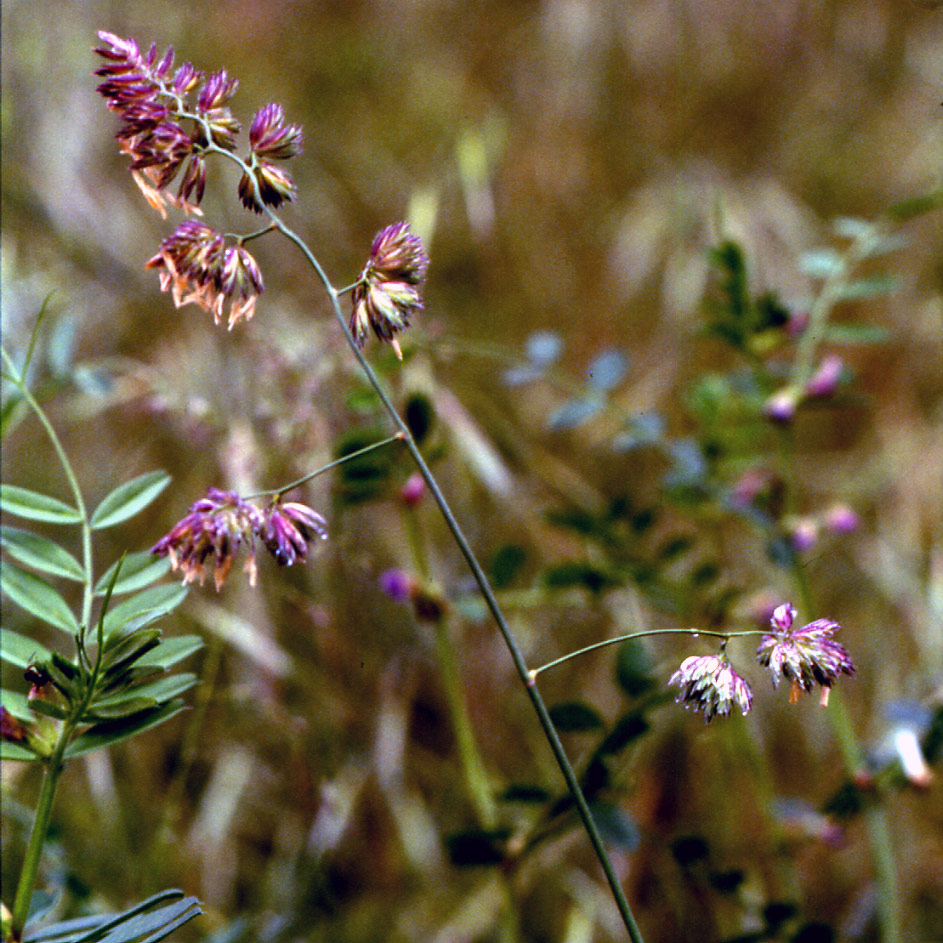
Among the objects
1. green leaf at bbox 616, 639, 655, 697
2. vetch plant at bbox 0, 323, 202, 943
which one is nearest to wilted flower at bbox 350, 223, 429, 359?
vetch plant at bbox 0, 323, 202, 943

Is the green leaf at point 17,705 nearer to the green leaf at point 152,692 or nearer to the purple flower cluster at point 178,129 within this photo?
the green leaf at point 152,692

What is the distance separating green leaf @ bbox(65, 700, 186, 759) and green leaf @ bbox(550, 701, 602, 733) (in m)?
0.29

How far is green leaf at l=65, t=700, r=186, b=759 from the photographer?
46cm

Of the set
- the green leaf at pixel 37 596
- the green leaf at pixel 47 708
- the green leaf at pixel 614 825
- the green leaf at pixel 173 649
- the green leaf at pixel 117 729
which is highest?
the green leaf at pixel 37 596

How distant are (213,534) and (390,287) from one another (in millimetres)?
134

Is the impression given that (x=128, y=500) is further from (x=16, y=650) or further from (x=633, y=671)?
(x=633, y=671)

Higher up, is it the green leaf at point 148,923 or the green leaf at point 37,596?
the green leaf at point 37,596

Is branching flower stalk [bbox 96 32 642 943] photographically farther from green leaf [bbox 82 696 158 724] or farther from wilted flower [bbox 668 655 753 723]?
green leaf [bbox 82 696 158 724]

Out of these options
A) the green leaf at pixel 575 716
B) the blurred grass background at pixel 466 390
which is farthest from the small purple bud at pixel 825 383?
the green leaf at pixel 575 716

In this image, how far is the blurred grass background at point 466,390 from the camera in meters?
1.04

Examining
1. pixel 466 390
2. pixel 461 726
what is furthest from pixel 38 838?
pixel 466 390

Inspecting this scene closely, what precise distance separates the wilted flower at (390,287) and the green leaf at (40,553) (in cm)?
22

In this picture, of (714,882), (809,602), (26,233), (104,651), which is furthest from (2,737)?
(26,233)

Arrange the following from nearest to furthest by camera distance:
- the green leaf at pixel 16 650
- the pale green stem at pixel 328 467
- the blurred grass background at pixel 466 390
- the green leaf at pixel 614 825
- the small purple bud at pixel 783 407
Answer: the pale green stem at pixel 328 467
the green leaf at pixel 16 650
the green leaf at pixel 614 825
the small purple bud at pixel 783 407
the blurred grass background at pixel 466 390
